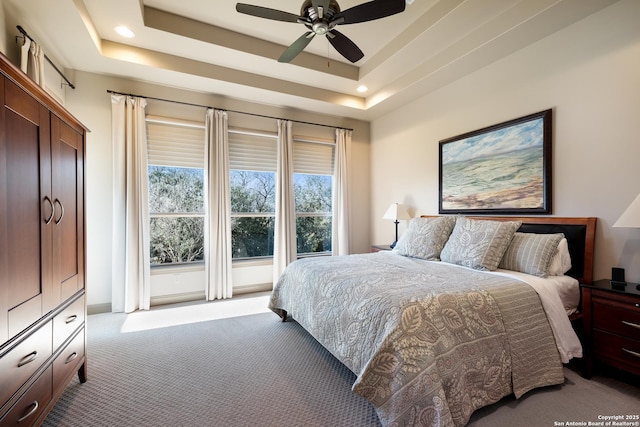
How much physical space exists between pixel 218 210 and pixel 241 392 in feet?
8.34

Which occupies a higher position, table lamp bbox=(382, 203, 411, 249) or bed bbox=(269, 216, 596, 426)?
table lamp bbox=(382, 203, 411, 249)

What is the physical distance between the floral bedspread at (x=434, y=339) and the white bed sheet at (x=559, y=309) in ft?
0.24

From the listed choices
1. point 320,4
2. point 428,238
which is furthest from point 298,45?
point 428,238

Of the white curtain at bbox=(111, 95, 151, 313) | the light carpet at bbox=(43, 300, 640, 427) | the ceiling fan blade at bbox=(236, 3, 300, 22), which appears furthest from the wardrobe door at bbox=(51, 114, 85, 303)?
the white curtain at bbox=(111, 95, 151, 313)

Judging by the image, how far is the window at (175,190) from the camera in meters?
3.75

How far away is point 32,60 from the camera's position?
2.40 meters

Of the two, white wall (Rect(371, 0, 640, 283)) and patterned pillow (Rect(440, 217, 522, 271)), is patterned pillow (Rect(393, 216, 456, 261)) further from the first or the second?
white wall (Rect(371, 0, 640, 283))

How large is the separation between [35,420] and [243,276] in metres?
2.88

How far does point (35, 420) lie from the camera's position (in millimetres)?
1353

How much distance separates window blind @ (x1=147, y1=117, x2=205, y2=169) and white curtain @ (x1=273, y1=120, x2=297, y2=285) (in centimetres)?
115

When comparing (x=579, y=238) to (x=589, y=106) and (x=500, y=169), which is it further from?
(x=589, y=106)

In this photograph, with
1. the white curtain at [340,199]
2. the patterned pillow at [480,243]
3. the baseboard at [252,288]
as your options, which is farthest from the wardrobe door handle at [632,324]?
the baseboard at [252,288]

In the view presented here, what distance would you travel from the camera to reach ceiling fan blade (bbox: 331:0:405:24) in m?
1.95

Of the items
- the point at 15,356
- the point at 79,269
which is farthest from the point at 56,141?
the point at 15,356
